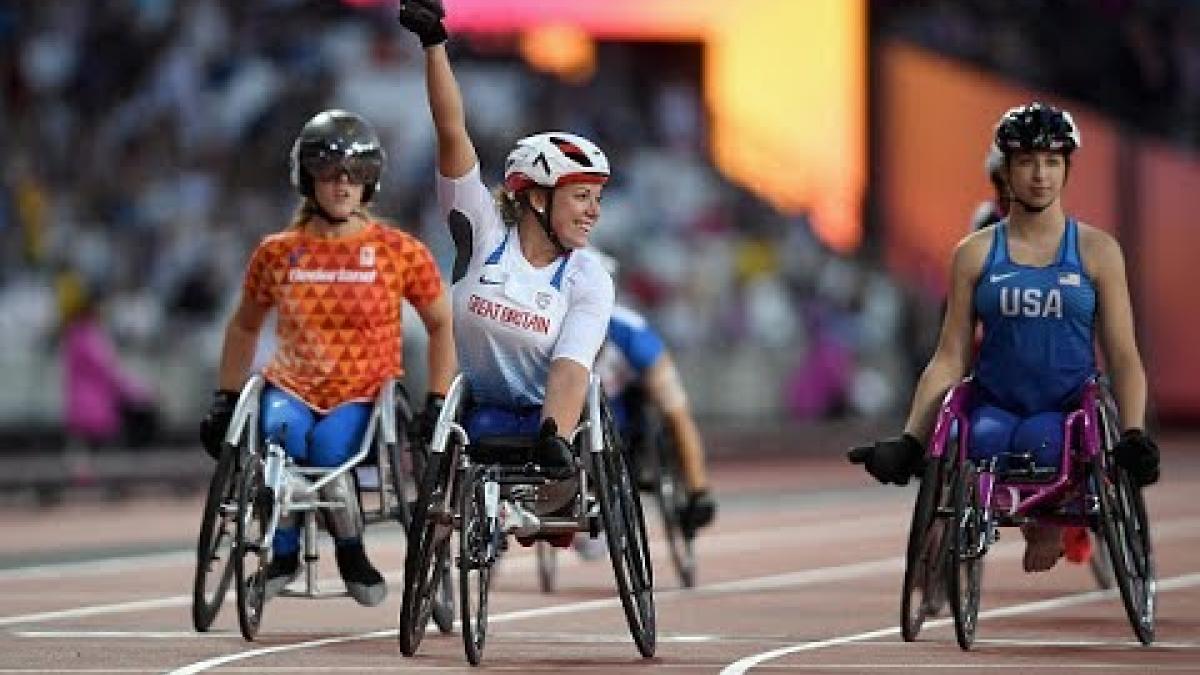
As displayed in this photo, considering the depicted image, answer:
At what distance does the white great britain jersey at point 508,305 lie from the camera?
13.5 metres

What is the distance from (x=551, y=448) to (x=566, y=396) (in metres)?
0.23

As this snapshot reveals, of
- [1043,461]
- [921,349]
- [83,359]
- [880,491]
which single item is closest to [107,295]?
[83,359]

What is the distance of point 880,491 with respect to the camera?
2903cm

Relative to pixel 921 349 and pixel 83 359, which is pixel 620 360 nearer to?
pixel 83 359

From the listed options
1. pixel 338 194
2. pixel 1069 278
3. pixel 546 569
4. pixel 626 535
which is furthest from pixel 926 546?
pixel 546 569

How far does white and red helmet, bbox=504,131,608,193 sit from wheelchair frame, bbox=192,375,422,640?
1.61 m

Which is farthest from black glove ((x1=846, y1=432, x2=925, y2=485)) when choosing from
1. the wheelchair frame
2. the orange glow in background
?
the orange glow in background

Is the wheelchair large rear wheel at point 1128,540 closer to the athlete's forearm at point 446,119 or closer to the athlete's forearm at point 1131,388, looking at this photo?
the athlete's forearm at point 1131,388

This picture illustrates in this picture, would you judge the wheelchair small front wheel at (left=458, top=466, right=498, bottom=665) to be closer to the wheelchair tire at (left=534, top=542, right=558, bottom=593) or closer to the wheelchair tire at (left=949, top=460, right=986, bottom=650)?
the wheelchair tire at (left=949, top=460, right=986, bottom=650)

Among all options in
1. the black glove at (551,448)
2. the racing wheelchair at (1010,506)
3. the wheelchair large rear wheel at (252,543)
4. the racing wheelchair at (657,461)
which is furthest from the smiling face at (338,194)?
the racing wheelchair at (657,461)

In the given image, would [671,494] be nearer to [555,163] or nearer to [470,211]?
[470,211]

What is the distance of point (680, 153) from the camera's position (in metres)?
36.9

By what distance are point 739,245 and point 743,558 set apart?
50.8 ft

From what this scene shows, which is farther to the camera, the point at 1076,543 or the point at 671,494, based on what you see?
the point at 671,494
